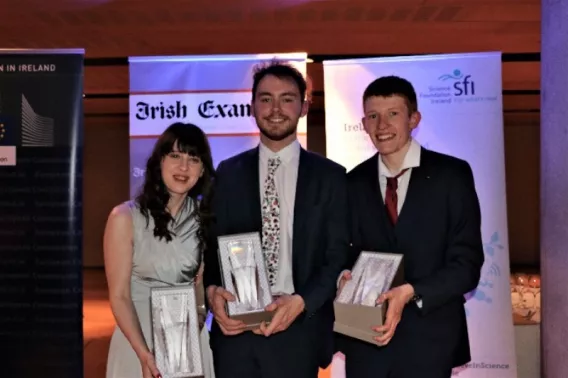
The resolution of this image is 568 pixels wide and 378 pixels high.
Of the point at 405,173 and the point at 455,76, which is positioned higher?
the point at 455,76

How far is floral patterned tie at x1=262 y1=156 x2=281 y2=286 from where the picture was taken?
2.29m

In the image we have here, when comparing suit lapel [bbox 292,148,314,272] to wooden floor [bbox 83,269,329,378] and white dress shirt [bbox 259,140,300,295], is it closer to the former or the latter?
white dress shirt [bbox 259,140,300,295]

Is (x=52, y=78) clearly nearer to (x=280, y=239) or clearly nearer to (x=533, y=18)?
(x=280, y=239)

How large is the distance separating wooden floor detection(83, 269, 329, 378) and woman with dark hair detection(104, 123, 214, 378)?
281 centimetres

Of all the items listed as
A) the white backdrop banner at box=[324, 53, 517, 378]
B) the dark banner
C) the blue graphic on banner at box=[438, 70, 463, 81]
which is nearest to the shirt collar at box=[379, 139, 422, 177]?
Answer: the white backdrop banner at box=[324, 53, 517, 378]

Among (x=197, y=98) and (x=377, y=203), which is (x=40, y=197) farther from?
(x=377, y=203)

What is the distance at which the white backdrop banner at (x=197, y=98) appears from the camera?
12.6ft

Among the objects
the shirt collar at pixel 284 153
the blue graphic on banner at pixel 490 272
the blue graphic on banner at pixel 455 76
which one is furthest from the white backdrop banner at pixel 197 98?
the shirt collar at pixel 284 153

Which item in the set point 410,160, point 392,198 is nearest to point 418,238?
point 392,198

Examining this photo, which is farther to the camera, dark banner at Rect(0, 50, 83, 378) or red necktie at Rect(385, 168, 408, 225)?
dark banner at Rect(0, 50, 83, 378)

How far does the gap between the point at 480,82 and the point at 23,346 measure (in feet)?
10.4

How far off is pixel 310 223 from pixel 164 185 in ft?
1.92

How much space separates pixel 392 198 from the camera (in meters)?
2.21

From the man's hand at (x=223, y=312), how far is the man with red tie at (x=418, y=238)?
0.42 m
